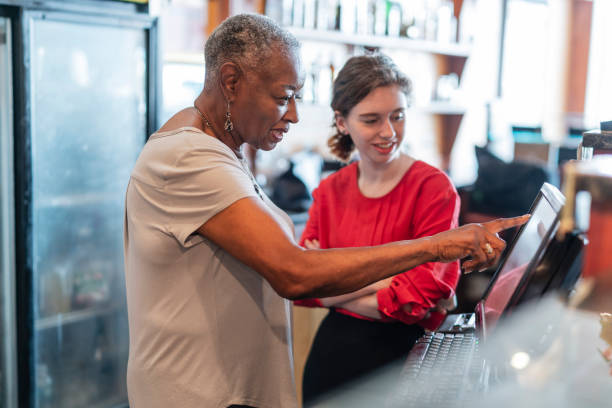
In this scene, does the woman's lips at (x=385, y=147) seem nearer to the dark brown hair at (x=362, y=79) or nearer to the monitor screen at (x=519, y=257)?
the dark brown hair at (x=362, y=79)

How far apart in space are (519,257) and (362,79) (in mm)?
734

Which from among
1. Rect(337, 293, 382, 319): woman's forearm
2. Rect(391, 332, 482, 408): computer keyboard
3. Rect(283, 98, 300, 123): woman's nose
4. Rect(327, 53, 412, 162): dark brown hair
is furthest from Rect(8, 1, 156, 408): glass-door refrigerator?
Rect(391, 332, 482, 408): computer keyboard

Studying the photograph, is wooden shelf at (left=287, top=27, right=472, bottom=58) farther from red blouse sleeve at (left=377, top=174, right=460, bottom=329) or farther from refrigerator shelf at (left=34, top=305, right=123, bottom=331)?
red blouse sleeve at (left=377, top=174, right=460, bottom=329)

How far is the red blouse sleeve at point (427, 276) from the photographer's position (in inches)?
62.3

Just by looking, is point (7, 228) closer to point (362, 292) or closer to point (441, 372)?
point (362, 292)

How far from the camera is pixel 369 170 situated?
1829mm

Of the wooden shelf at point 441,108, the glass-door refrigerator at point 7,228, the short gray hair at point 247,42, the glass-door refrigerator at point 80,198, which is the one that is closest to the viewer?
the short gray hair at point 247,42

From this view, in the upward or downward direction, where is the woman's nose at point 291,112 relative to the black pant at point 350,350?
Answer: upward

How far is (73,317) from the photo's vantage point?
2.86 m

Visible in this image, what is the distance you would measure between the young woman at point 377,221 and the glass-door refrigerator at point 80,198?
128 cm

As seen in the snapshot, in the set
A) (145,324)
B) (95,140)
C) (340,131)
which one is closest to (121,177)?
(95,140)

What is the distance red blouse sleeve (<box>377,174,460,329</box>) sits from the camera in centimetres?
158

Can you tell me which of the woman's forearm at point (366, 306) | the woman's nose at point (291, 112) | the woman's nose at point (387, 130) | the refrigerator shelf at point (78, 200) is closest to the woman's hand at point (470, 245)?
the woman's nose at point (291, 112)

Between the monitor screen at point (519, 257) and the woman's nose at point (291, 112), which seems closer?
the monitor screen at point (519, 257)
